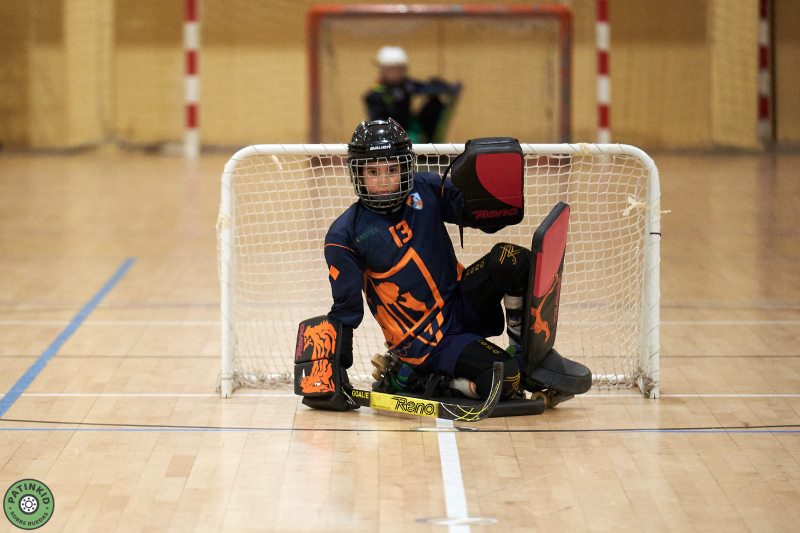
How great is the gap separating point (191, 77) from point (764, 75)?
7025 mm

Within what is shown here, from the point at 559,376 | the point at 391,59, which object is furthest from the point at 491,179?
the point at 391,59

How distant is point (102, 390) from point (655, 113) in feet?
35.1

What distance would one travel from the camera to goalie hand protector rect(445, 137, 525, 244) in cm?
459

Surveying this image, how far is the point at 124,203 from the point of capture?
36.3ft

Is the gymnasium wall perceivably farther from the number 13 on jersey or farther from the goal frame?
the number 13 on jersey

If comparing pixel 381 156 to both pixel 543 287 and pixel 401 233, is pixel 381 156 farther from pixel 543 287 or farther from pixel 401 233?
pixel 543 287

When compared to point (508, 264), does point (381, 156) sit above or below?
above

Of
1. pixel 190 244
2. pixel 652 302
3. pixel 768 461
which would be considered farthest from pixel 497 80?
pixel 768 461

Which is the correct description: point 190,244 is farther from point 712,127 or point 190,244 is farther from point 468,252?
point 712,127

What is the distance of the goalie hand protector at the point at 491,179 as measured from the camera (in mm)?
4590

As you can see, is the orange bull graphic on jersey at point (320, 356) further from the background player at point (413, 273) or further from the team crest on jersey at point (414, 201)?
the team crest on jersey at point (414, 201)

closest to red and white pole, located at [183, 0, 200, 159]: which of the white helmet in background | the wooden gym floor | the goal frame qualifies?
the goal frame

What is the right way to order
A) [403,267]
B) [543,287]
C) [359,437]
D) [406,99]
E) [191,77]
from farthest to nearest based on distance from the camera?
[191,77]
[406,99]
[403,267]
[543,287]
[359,437]

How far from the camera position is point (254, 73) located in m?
14.8
